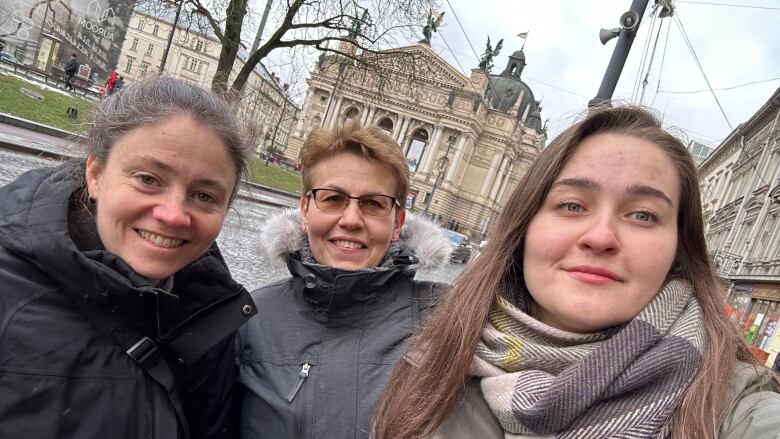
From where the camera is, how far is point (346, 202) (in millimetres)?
2102

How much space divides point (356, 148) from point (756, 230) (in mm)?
21204

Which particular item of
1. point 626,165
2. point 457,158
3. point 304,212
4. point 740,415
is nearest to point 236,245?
point 304,212

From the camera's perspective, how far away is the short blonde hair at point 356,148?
210 cm

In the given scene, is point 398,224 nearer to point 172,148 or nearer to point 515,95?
point 172,148

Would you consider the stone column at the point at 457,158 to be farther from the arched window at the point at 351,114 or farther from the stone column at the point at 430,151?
the arched window at the point at 351,114

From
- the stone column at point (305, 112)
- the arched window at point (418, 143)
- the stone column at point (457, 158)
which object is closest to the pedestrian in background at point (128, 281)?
the stone column at point (457, 158)

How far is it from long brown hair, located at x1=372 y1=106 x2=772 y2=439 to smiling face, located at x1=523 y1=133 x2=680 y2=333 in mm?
50

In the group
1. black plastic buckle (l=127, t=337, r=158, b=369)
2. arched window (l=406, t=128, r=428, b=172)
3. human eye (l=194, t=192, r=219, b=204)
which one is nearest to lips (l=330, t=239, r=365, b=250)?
human eye (l=194, t=192, r=219, b=204)

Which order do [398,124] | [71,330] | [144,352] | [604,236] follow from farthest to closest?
[398,124], [144,352], [71,330], [604,236]

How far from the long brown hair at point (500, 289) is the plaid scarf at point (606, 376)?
0.09m

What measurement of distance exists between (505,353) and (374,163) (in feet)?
3.62

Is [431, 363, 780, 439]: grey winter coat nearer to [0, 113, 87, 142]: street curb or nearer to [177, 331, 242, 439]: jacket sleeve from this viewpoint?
[177, 331, 242, 439]: jacket sleeve

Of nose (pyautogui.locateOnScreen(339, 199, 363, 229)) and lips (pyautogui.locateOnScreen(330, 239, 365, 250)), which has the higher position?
nose (pyautogui.locateOnScreen(339, 199, 363, 229))

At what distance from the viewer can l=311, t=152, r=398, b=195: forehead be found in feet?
6.89
